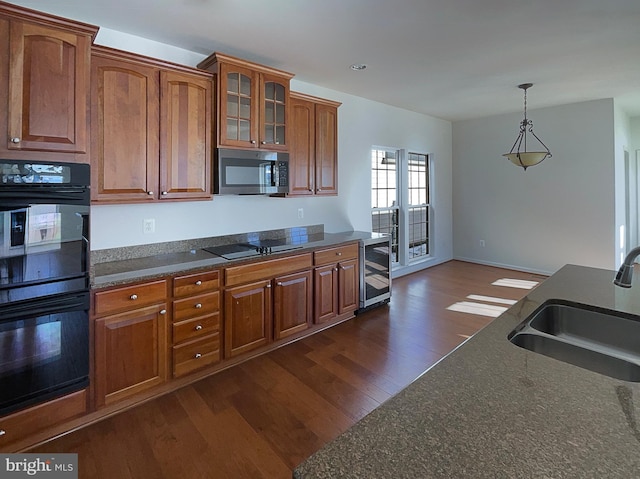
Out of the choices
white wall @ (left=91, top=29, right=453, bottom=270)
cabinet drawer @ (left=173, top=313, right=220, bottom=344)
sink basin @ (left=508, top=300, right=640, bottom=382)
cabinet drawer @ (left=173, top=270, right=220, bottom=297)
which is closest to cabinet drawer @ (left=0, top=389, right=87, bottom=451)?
cabinet drawer @ (left=173, top=313, right=220, bottom=344)

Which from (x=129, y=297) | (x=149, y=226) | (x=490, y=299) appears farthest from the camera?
(x=490, y=299)

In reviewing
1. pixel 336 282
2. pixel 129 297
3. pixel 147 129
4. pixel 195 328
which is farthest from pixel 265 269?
pixel 147 129

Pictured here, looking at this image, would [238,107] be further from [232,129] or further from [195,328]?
[195,328]

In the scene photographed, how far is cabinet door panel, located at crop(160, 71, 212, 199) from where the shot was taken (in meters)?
2.65

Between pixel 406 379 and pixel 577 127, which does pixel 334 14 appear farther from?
pixel 577 127

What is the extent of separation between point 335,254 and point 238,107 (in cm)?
166

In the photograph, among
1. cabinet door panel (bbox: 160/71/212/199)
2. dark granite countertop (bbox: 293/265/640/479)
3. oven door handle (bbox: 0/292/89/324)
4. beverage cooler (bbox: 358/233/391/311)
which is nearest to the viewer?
dark granite countertop (bbox: 293/265/640/479)

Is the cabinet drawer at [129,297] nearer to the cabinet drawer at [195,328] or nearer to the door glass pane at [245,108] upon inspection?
the cabinet drawer at [195,328]

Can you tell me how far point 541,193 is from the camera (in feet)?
18.6

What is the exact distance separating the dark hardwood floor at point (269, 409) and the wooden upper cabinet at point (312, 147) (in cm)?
155

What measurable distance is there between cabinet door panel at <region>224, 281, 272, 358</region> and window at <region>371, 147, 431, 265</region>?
9.09 feet

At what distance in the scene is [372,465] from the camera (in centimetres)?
66

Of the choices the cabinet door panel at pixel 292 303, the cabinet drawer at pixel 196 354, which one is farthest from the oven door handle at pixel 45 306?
the cabinet door panel at pixel 292 303

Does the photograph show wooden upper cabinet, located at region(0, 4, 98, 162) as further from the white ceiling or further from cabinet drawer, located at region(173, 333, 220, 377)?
cabinet drawer, located at region(173, 333, 220, 377)
